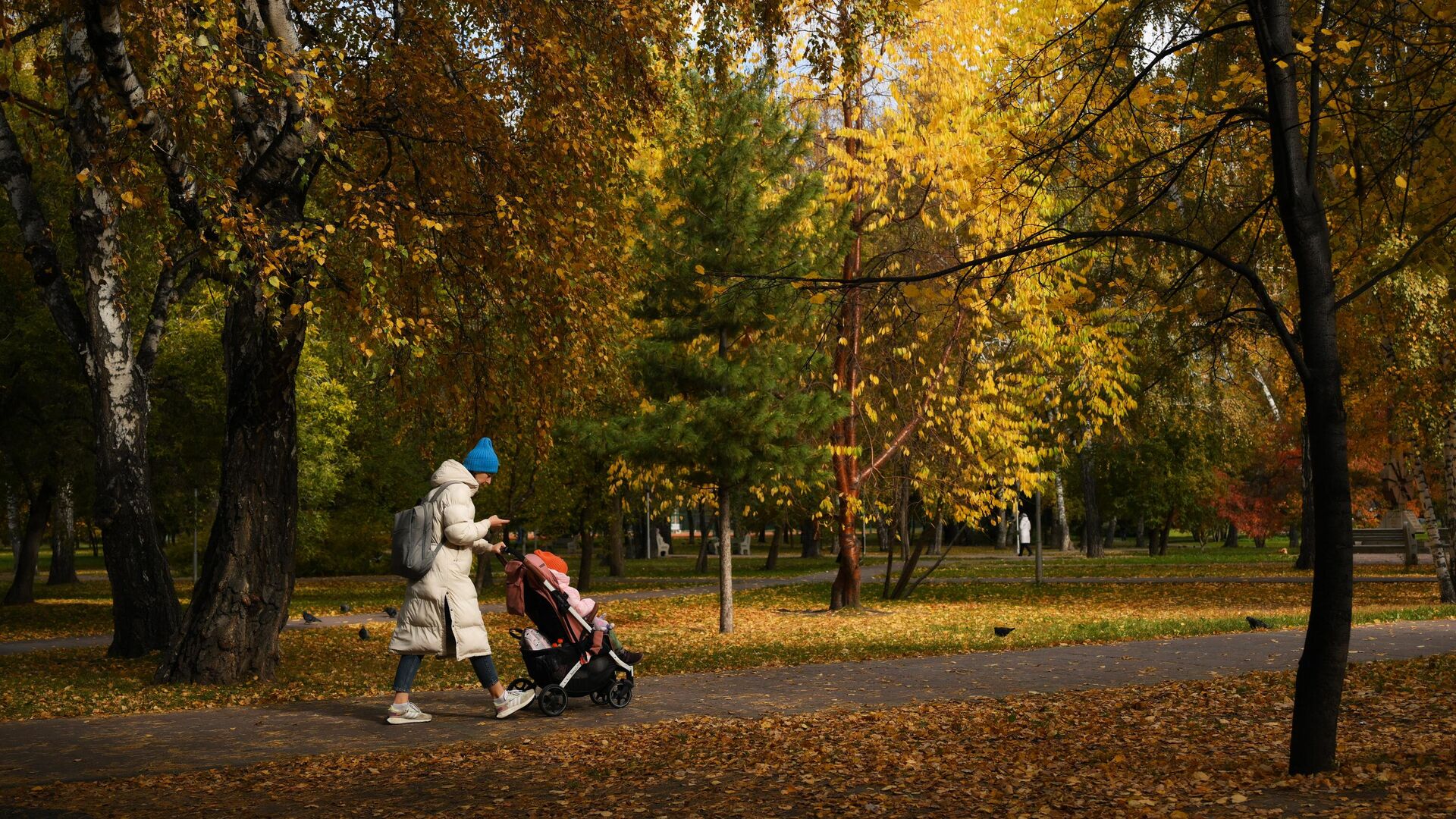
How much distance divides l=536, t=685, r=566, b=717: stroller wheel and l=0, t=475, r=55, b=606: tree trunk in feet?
74.9

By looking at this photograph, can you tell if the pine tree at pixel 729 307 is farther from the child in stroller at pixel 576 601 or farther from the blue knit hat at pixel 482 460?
the blue knit hat at pixel 482 460

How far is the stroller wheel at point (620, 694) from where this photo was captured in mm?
10000

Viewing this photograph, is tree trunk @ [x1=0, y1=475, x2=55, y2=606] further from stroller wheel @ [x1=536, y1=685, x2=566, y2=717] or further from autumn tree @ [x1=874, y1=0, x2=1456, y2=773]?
autumn tree @ [x1=874, y1=0, x2=1456, y2=773]

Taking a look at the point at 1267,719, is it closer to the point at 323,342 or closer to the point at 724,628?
the point at 724,628

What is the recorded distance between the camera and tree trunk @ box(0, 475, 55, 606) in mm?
29219

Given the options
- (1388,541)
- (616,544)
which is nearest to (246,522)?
(1388,541)

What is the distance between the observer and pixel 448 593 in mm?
9375

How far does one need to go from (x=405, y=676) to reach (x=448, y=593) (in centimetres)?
73

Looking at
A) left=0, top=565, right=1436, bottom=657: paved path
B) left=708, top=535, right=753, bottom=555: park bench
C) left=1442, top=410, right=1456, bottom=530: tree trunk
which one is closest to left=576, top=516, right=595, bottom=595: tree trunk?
left=0, top=565, right=1436, bottom=657: paved path

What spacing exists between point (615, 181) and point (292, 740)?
1055cm

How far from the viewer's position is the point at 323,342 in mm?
30578

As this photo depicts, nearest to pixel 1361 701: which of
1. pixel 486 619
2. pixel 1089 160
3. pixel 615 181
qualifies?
pixel 1089 160

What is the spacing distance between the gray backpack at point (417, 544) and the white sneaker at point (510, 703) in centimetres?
114

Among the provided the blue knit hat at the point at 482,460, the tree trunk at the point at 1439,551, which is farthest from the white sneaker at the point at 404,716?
the tree trunk at the point at 1439,551
